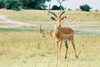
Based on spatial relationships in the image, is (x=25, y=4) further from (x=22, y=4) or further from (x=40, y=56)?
(x=40, y=56)

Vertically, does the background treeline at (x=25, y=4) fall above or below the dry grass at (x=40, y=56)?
below

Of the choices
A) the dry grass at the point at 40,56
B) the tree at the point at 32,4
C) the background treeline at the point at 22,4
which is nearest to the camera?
the dry grass at the point at 40,56

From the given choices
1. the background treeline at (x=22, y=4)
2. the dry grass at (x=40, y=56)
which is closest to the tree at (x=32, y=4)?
the background treeline at (x=22, y=4)

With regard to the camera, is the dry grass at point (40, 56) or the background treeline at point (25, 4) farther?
the background treeline at point (25, 4)

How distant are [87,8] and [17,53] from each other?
216 ft

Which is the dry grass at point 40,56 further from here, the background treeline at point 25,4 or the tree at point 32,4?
the tree at point 32,4

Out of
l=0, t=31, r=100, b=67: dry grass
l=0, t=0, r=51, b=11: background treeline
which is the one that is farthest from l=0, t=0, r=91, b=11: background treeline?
l=0, t=31, r=100, b=67: dry grass

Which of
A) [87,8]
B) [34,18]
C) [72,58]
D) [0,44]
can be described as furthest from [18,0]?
[72,58]

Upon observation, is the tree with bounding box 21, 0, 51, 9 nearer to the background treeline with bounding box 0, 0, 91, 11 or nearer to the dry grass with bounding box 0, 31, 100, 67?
the background treeline with bounding box 0, 0, 91, 11

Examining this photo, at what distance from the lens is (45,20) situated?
46.3 metres

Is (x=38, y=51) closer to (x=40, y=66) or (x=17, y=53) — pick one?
(x=17, y=53)

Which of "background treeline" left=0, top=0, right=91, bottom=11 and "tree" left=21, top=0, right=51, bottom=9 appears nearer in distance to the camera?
"background treeline" left=0, top=0, right=91, bottom=11

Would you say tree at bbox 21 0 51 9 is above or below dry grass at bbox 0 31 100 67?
below

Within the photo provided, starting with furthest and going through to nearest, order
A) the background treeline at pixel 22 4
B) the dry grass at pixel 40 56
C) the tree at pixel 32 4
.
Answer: the tree at pixel 32 4, the background treeline at pixel 22 4, the dry grass at pixel 40 56
